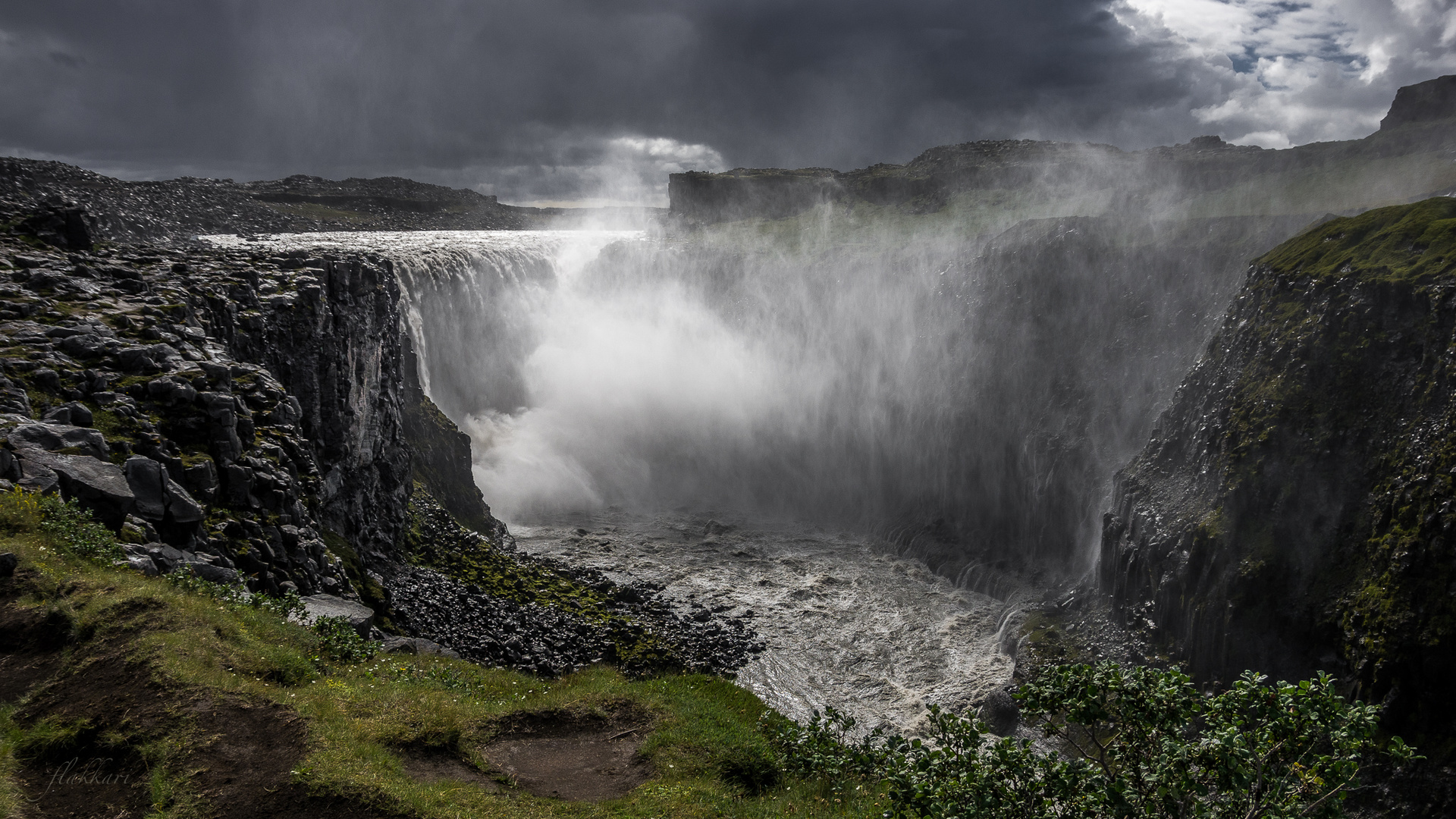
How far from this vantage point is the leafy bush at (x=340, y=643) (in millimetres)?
14570

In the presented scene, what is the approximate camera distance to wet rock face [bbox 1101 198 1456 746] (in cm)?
2139

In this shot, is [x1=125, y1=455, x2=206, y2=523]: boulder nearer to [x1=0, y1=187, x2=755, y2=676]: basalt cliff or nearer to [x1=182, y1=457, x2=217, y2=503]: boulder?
[x1=0, y1=187, x2=755, y2=676]: basalt cliff

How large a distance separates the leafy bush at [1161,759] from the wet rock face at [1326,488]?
54.4 feet

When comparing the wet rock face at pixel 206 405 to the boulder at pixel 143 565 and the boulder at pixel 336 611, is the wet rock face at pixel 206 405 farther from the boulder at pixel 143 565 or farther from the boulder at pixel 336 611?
the boulder at pixel 336 611

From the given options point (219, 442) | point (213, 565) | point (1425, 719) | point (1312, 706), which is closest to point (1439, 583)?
point (1425, 719)

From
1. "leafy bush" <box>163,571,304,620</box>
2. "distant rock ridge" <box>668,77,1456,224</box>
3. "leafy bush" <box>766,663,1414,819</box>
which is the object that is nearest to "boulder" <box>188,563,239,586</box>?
"leafy bush" <box>163,571,304,620</box>

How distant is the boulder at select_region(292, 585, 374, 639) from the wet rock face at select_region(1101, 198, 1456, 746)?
84.2ft

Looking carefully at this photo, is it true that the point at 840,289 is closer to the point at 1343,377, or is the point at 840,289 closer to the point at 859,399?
the point at 859,399

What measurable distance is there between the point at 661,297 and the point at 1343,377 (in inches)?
2250

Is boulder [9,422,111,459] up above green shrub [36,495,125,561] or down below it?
above

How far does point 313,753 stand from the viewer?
410 inches

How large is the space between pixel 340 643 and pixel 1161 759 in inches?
539

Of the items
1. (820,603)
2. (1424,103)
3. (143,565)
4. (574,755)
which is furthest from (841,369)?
(143,565)

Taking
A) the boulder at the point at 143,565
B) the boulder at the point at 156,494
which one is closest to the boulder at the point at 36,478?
the boulder at the point at 156,494
